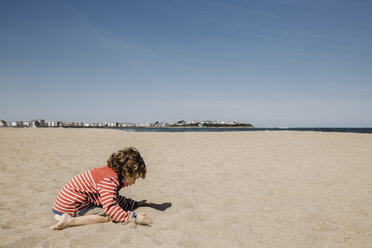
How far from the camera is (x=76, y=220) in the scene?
9.52 ft

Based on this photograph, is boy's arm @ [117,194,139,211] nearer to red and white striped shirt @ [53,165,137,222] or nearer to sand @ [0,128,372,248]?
sand @ [0,128,372,248]

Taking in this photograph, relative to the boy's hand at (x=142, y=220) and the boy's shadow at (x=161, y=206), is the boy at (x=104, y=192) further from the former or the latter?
the boy's shadow at (x=161, y=206)

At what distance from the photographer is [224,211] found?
11.5 ft

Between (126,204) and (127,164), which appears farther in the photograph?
(126,204)

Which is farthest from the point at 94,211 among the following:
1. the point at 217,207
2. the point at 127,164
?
the point at 217,207

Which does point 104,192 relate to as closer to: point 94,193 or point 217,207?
point 94,193

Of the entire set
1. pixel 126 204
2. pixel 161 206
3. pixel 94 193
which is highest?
pixel 94 193

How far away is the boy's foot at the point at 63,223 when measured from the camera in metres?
2.78

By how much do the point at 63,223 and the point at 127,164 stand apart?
1023 millimetres

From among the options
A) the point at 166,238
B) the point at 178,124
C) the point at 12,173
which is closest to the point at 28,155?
the point at 12,173

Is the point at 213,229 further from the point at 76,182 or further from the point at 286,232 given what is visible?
the point at 76,182

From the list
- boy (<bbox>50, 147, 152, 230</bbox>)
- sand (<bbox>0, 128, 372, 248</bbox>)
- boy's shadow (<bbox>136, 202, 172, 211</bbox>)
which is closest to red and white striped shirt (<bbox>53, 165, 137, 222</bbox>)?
boy (<bbox>50, 147, 152, 230</bbox>)

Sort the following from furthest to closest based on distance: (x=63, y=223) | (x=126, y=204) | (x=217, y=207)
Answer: (x=217, y=207) < (x=126, y=204) < (x=63, y=223)

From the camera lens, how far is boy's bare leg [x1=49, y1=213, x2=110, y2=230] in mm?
2798
